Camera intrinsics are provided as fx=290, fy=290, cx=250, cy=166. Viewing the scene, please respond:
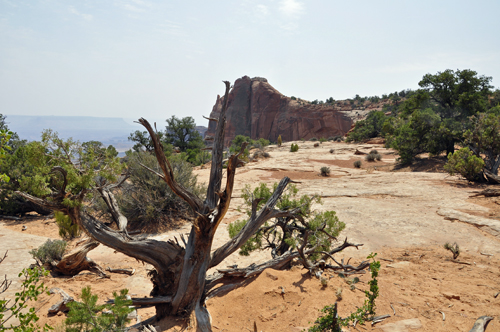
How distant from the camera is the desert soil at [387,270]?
3.77m

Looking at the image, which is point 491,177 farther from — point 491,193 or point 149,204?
point 149,204

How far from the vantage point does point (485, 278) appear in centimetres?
486

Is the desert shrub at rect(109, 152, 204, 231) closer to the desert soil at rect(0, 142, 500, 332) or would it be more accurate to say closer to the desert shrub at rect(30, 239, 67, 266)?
the desert soil at rect(0, 142, 500, 332)

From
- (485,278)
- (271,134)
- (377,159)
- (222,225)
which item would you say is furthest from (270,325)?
(271,134)

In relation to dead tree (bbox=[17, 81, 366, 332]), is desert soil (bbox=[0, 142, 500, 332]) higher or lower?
lower

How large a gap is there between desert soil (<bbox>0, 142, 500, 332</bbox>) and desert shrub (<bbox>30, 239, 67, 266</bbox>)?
0.38m

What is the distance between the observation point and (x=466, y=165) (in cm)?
1214

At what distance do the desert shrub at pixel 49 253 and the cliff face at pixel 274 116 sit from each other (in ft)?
165

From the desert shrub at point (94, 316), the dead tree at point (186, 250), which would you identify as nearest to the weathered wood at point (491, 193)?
the dead tree at point (186, 250)

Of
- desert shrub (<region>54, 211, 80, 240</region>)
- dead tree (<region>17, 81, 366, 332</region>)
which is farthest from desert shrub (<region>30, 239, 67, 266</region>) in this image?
dead tree (<region>17, 81, 366, 332</region>)

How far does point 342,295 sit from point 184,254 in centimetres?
231

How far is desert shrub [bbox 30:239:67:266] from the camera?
5816 mm

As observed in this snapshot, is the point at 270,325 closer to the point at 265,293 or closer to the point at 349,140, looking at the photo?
the point at 265,293

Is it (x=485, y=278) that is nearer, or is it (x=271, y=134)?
(x=485, y=278)
